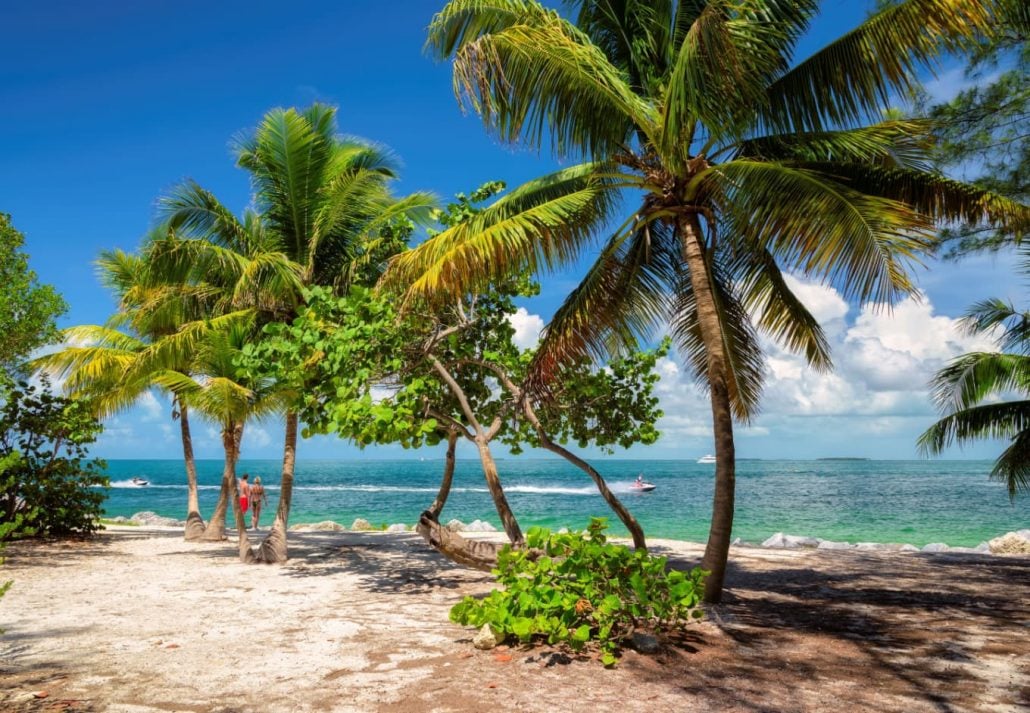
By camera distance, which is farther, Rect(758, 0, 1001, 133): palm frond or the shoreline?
the shoreline

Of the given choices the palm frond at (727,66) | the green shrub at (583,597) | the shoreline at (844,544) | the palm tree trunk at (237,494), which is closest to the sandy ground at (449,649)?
the green shrub at (583,597)

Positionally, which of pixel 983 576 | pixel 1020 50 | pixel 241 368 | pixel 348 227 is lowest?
pixel 983 576

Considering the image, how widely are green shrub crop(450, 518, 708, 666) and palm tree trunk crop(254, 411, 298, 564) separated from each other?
273 inches

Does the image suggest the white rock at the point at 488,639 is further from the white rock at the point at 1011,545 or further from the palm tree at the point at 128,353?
the white rock at the point at 1011,545

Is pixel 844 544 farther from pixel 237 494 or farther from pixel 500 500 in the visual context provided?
pixel 237 494

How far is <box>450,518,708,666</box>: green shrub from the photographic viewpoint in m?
5.95

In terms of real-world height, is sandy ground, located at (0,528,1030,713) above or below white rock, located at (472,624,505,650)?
below

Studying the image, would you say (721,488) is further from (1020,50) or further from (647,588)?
(1020,50)

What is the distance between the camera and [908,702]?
4.80 m

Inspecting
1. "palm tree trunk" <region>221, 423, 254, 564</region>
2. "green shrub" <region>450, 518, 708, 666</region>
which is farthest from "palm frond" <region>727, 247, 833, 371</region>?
"palm tree trunk" <region>221, 423, 254, 564</region>

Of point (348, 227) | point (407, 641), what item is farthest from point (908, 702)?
point (348, 227)

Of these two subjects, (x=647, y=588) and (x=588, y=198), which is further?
(x=588, y=198)

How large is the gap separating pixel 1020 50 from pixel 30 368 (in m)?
19.4

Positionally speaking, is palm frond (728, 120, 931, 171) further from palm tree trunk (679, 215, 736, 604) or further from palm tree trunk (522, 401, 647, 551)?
palm tree trunk (522, 401, 647, 551)
